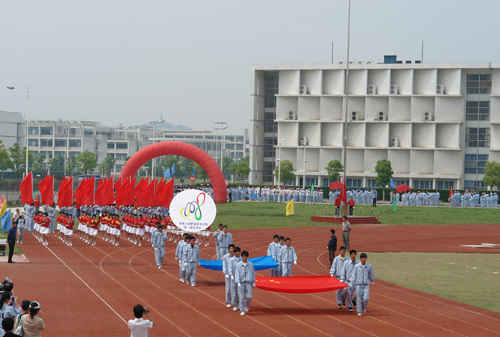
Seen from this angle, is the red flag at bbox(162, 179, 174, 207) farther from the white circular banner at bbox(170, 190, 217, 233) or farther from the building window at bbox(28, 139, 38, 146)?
the building window at bbox(28, 139, 38, 146)

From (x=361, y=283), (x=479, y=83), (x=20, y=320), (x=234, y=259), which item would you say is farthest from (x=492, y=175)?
(x=20, y=320)

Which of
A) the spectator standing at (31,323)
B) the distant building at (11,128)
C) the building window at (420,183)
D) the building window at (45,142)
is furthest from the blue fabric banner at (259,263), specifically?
the building window at (45,142)

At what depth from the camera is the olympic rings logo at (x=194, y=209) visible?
23.2 m

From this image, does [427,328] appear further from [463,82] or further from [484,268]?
[463,82]

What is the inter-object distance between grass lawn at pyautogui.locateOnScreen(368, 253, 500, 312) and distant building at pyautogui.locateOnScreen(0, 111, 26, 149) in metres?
92.3

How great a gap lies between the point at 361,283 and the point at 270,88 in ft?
247

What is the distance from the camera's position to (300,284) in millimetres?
17516

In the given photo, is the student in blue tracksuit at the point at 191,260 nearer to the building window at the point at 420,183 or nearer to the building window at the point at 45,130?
the building window at the point at 420,183

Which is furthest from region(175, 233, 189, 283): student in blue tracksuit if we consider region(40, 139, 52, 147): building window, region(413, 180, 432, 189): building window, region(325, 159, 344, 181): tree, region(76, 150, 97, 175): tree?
region(40, 139, 52, 147): building window

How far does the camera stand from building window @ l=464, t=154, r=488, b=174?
81375mm

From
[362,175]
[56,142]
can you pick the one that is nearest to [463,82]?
[362,175]

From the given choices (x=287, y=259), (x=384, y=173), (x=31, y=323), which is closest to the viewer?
(x=31, y=323)

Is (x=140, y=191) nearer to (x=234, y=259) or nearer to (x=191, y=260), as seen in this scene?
(x=191, y=260)

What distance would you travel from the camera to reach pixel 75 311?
16438 mm
